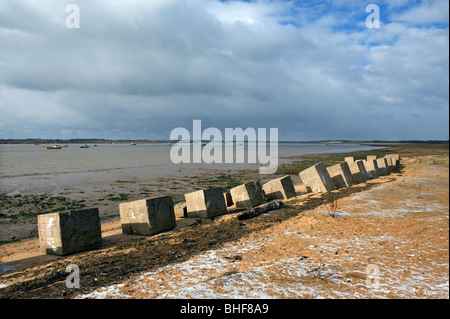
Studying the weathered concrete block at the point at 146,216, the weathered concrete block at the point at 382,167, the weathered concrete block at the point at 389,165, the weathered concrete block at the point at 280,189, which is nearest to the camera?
the weathered concrete block at the point at 146,216

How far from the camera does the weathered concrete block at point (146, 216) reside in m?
7.25

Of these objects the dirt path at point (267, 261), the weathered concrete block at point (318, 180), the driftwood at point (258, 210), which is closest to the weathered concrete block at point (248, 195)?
the driftwood at point (258, 210)

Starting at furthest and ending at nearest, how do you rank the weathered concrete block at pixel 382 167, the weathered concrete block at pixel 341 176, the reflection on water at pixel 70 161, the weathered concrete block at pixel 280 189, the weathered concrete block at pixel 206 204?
the reflection on water at pixel 70 161, the weathered concrete block at pixel 382 167, the weathered concrete block at pixel 341 176, the weathered concrete block at pixel 280 189, the weathered concrete block at pixel 206 204

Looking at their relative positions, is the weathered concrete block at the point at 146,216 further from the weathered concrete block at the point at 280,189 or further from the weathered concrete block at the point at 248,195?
the weathered concrete block at the point at 280,189

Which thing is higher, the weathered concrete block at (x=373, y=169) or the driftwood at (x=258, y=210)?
the weathered concrete block at (x=373, y=169)

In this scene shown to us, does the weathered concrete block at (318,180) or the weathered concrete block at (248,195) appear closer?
the weathered concrete block at (248,195)

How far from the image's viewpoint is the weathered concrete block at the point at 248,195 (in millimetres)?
10070

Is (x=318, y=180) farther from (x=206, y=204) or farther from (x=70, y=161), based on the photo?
(x=70, y=161)

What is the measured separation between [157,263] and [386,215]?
5.42 metres

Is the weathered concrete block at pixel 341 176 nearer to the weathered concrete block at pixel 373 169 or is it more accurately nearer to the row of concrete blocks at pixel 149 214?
the row of concrete blocks at pixel 149 214

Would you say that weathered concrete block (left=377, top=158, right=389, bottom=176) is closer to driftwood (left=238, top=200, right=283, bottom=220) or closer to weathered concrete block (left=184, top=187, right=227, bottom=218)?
driftwood (left=238, top=200, right=283, bottom=220)

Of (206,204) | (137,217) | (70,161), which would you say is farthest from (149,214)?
(70,161)

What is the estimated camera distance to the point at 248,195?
33.0 feet

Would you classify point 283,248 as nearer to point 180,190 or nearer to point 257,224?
point 257,224
